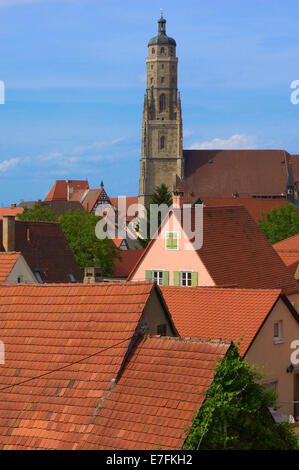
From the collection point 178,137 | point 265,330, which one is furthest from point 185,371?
point 178,137

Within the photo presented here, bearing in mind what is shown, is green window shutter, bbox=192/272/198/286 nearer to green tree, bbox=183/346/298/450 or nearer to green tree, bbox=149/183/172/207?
green tree, bbox=183/346/298/450

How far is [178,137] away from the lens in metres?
129

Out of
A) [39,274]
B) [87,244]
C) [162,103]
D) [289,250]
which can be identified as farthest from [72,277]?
[162,103]

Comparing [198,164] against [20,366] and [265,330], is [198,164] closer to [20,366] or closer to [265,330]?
[265,330]

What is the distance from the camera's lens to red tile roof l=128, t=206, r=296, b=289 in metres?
30.3

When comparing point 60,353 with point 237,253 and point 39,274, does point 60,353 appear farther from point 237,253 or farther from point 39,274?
point 39,274

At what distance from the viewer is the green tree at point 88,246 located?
189ft

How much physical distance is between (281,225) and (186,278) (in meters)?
43.6

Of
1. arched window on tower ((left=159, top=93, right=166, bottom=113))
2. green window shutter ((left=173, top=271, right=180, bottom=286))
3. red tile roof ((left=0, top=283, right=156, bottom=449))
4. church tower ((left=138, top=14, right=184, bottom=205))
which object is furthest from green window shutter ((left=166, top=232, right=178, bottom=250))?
arched window on tower ((left=159, top=93, right=166, bottom=113))

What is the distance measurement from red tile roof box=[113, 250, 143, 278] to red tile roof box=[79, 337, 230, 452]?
5119cm

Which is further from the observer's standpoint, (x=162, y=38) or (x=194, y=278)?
(x=162, y=38)

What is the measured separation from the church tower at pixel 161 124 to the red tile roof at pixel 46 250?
8272 centimetres

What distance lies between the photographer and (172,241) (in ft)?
105

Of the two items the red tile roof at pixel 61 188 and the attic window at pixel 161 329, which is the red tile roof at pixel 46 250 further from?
the red tile roof at pixel 61 188
